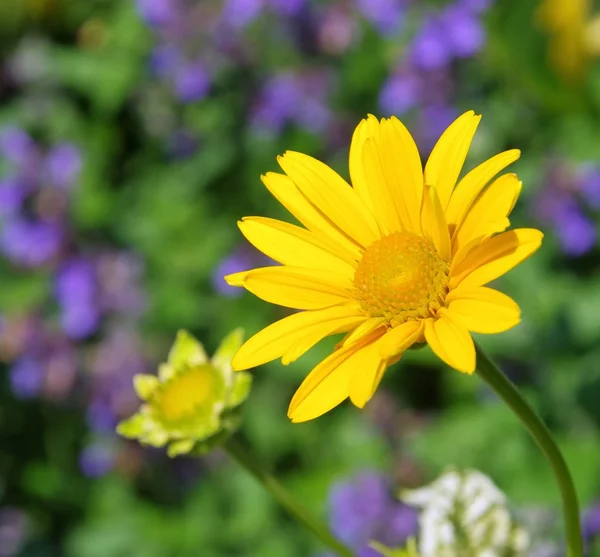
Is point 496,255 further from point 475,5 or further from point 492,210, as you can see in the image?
point 475,5

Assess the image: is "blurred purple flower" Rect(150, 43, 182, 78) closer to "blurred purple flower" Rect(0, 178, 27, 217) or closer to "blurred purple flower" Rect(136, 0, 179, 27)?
"blurred purple flower" Rect(136, 0, 179, 27)

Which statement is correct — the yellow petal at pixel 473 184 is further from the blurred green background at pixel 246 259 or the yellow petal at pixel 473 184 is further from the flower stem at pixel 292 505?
the blurred green background at pixel 246 259

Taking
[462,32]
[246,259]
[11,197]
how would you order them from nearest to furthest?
[462,32]
[246,259]
[11,197]

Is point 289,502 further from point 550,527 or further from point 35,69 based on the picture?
point 35,69

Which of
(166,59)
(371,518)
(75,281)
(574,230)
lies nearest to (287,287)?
(371,518)

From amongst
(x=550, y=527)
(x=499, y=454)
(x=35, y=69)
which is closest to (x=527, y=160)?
(x=499, y=454)

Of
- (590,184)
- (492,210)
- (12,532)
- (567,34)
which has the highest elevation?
(567,34)

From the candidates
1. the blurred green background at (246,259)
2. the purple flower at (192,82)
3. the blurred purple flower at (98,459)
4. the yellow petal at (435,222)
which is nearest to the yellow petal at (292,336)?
the yellow petal at (435,222)
